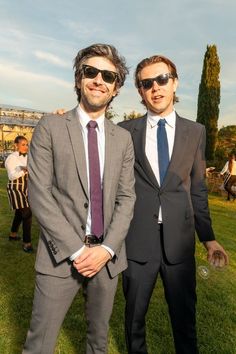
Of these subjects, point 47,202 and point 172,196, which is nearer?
point 47,202

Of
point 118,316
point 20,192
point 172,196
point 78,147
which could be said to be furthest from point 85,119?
point 20,192

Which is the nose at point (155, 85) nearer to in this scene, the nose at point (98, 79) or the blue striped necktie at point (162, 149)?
the blue striped necktie at point (162, 149)

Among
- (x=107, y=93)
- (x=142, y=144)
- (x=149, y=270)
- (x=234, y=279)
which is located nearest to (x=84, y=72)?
(x=107, y=93)

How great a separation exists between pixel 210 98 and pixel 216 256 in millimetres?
29363

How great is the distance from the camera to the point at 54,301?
7.54ft

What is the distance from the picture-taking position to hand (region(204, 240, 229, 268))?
2.86 meters

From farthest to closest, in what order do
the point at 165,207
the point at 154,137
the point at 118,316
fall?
the point at 118,316, the point at 154,137, the point at 165,207

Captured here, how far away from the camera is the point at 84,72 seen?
2.47m

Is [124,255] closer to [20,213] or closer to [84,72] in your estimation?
[84,72]

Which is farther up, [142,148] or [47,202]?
[142,148]

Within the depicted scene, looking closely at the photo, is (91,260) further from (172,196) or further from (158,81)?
(158,81)

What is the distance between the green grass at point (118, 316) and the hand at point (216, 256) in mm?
1248

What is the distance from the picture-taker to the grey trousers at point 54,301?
2.30 metres

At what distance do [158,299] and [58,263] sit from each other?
282cm
